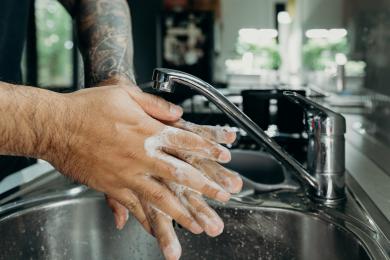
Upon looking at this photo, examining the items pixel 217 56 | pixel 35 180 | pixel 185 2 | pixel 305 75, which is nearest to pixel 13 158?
pixel 35 180

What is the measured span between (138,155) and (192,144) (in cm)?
8

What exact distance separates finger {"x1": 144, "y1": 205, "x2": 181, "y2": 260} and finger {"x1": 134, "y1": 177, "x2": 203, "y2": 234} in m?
0.03

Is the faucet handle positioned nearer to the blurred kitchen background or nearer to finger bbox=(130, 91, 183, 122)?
the blurred kitchen background

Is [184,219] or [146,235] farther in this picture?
[146,235]

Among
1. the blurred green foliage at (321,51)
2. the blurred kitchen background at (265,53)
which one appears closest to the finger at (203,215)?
the blurred kitchen background at (265,53)

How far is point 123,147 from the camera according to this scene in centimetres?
67

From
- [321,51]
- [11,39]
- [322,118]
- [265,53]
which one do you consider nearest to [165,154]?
[322,118]

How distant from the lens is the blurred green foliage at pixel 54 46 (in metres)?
6.96

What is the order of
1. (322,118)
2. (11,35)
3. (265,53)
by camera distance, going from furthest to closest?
(265,53)
(11,35)
(322,118)

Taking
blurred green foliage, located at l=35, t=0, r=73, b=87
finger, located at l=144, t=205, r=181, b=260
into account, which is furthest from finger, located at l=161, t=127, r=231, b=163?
blurred green foliage, located at l=35, t=0, r=73, b=87

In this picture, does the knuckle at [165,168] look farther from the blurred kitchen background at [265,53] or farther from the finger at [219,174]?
the blurred kitchen background at [265,53]

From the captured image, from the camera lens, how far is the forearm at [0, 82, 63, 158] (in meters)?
0.66

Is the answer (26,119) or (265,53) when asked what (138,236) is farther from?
(265,53)

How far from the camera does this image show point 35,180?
1196mm
